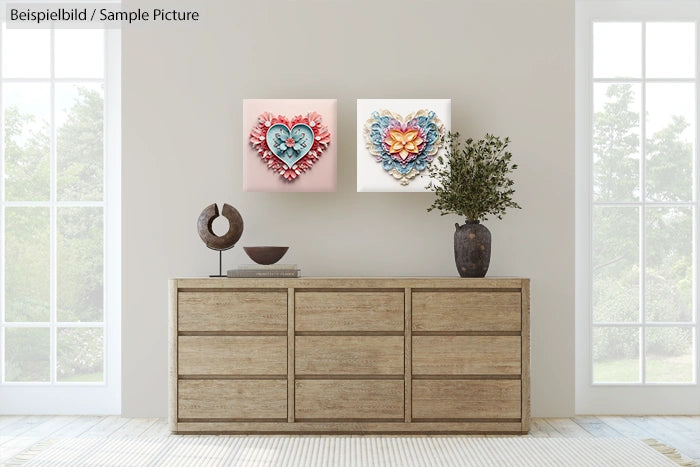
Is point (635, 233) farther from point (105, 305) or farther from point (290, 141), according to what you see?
point (105, 305)

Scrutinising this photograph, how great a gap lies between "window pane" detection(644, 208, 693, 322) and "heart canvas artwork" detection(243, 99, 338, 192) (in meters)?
1.83

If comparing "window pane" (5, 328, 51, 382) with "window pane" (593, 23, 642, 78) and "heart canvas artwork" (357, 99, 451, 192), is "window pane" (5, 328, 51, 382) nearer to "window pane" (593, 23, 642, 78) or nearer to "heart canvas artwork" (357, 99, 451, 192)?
"heart canvas artwork" (357, 99, 451, 192)

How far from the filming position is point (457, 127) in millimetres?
3889

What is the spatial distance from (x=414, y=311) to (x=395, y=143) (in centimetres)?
90

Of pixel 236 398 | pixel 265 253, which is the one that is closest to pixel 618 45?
pixel 265 253

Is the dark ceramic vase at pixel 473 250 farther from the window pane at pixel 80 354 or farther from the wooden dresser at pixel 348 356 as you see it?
the window pane at pixel 80 354

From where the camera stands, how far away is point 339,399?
11.3 ft

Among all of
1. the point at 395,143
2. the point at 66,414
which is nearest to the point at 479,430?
the point at 395,143

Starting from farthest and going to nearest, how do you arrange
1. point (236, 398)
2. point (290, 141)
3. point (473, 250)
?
1. point (290, 141)
2. point (473, 250)
3. point (236, 398)

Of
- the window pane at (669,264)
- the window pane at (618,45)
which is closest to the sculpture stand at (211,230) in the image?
the window pane at (618,45)

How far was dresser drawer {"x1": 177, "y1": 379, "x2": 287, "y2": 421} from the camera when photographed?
11.3 ft

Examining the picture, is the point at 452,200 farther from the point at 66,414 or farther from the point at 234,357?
the point at 66,414

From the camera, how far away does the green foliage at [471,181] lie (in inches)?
141

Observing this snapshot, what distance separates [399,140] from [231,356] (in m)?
1.38
